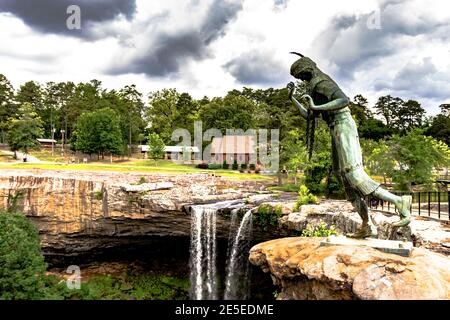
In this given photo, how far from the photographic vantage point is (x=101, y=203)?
18.9 meters

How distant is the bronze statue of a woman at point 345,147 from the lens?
697cm

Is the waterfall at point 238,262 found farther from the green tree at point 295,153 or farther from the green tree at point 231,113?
the green tree at point 231,113

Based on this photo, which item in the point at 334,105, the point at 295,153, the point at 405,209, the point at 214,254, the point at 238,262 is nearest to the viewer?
the point at 405,209

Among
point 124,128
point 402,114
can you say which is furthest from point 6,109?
point 402,114

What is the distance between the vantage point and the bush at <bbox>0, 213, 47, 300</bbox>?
13.0m

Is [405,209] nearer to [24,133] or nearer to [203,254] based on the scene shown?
[203,254]

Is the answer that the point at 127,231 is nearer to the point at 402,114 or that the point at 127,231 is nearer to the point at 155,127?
the point at 155,127

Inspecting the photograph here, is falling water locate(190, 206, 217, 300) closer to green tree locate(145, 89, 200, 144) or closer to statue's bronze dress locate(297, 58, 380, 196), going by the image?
statue's bronze dress locate(297, 58, 380, 196)

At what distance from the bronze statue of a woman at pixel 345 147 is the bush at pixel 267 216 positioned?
779cm

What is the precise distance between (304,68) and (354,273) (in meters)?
4.19

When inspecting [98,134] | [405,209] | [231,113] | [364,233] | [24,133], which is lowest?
[364,233]

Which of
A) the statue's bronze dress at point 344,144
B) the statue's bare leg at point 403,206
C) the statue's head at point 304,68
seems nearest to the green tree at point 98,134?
the statue's head at point 304,68

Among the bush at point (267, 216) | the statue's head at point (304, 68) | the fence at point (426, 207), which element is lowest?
the bush at point (267, 216)

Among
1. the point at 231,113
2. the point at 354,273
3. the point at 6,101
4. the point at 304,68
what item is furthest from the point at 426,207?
the point at 6,101
